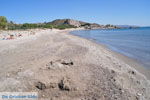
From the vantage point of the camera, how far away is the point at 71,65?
962 cm

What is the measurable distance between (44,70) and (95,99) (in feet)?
11.4

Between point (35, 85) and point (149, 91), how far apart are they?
419cm

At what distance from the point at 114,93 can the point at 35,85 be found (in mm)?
2802

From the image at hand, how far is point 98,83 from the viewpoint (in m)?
7.14

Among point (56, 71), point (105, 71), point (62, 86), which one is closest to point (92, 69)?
point (105, 71)

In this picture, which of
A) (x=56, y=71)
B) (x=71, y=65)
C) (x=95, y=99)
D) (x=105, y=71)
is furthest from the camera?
(x=71, y=65)

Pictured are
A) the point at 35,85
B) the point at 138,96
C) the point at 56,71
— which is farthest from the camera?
the point at 56,71

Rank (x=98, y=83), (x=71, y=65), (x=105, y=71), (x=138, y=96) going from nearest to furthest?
1. (x=138, y=96)
2. (x=98, y=83)
3. (x=105, y=71)
4. (x=71, y=65)

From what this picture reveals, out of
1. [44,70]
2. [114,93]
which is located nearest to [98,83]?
[114,93]

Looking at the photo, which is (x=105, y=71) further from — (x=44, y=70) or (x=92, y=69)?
(x=44, y=70)

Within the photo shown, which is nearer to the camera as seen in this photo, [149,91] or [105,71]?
[149,91]

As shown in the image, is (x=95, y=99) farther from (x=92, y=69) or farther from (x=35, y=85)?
(x=92, y=69)

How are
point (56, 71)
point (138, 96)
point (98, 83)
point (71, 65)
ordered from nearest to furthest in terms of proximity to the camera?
point (138, 96), point (98, 83), point (56, 71), point (71, 65)

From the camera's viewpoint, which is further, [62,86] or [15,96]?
[62,86]
